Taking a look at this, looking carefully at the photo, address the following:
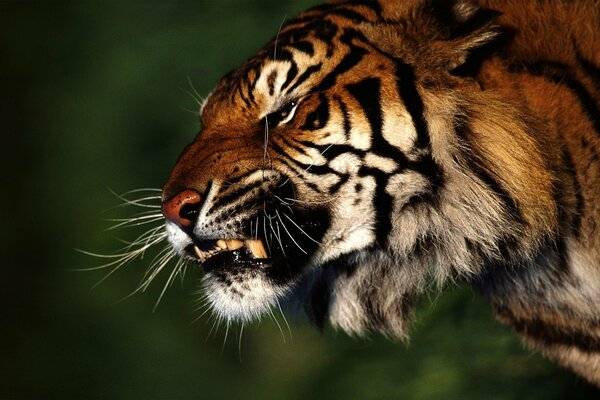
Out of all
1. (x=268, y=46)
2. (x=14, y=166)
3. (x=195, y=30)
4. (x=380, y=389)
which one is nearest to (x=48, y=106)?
(x=14, y=166)

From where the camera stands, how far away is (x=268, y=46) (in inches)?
139

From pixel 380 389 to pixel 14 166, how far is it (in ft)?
24.1

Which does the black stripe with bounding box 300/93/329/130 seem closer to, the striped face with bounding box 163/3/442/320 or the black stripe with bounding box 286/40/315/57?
the striped face with bounding box 163/3/442/320

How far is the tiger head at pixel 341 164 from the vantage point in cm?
324

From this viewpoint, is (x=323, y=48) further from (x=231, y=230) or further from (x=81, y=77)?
(x=81, y=77)

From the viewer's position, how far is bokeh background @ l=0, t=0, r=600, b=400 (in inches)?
196

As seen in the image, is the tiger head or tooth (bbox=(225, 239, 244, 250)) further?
tooth (bbox=(225, 239, 244, 250))

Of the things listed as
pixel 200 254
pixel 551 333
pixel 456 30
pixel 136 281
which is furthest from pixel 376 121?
pixel 136 281

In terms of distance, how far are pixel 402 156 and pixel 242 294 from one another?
2.15 ft

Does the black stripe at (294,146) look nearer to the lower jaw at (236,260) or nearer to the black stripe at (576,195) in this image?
the lower jaw at (236,260)

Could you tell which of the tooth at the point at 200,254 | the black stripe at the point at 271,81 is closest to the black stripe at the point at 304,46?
the black stripe at the point at 271,81

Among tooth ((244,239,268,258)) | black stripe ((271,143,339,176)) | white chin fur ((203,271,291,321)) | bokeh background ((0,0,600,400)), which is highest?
black stripe ((271,143,339,176))

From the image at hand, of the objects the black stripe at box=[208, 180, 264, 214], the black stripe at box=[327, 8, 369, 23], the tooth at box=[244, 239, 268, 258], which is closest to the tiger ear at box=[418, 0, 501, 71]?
the black stripe at box=[327, 8, 369, 23]

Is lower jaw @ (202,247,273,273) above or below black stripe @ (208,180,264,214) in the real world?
below
